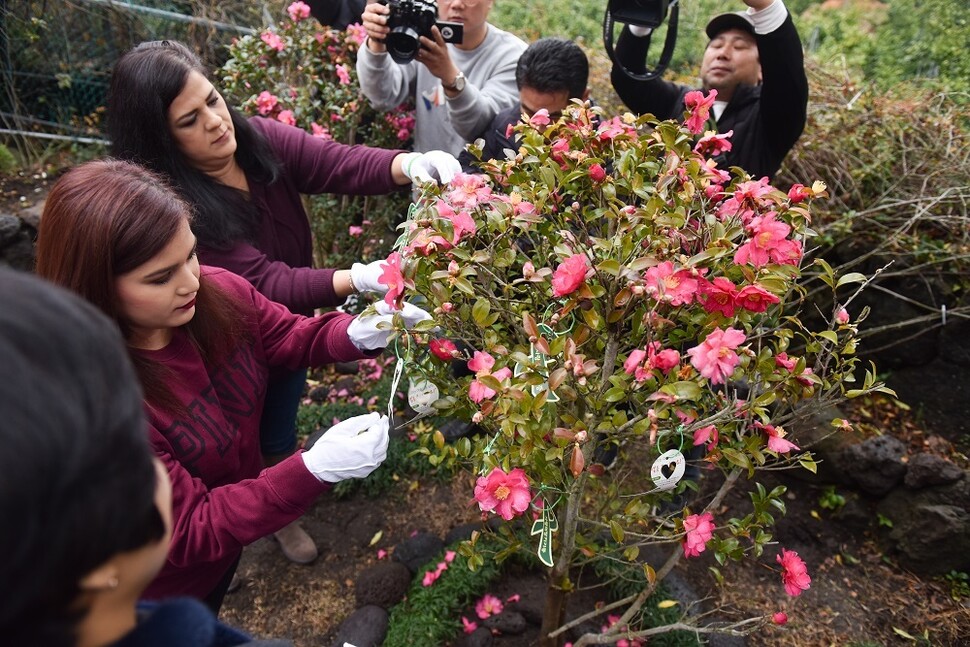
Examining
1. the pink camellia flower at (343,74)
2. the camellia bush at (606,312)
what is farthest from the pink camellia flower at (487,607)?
the pink camellia flower at (343,74)

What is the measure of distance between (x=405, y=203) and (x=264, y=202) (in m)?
1.34

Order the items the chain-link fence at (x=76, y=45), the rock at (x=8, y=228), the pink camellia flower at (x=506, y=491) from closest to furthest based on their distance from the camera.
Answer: the pink camellia flower at (x=506, y=491), the rock at (x=8, y=228), the chain-link fence at (x=76, y=45)

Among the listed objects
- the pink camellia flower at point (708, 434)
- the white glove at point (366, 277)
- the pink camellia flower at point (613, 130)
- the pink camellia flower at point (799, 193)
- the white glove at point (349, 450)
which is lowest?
the white glove at point (349, 450)

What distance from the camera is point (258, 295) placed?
1632 mm

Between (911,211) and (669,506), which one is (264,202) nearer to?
(669,506)

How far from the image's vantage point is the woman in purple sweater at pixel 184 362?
1.16 metres

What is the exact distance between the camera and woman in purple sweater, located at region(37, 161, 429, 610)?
1164mm

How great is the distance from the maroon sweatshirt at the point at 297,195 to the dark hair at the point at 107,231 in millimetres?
571

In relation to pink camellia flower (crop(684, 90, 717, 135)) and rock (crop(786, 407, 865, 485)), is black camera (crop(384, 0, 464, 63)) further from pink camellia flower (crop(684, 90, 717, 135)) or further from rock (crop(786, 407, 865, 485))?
rock (crop(786, 407, 865, 485))

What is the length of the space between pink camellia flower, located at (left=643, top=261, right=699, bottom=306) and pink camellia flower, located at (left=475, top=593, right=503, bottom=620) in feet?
Result: 4.44

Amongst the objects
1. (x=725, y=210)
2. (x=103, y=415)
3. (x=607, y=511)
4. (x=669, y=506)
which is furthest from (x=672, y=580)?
(x=103, y=415)

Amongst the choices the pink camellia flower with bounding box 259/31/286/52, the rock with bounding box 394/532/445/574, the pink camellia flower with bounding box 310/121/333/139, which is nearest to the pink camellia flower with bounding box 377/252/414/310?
the rock with bounding box 394/532/445/574

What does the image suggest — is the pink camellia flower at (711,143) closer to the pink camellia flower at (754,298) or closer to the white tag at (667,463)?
the pink camellia flower at (754,298)

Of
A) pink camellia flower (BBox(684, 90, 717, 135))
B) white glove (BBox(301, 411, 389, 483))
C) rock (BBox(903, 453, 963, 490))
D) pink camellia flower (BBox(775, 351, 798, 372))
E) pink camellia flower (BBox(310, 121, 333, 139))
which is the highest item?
pink camellia flower (BBox(684, 90, 717, 135))
